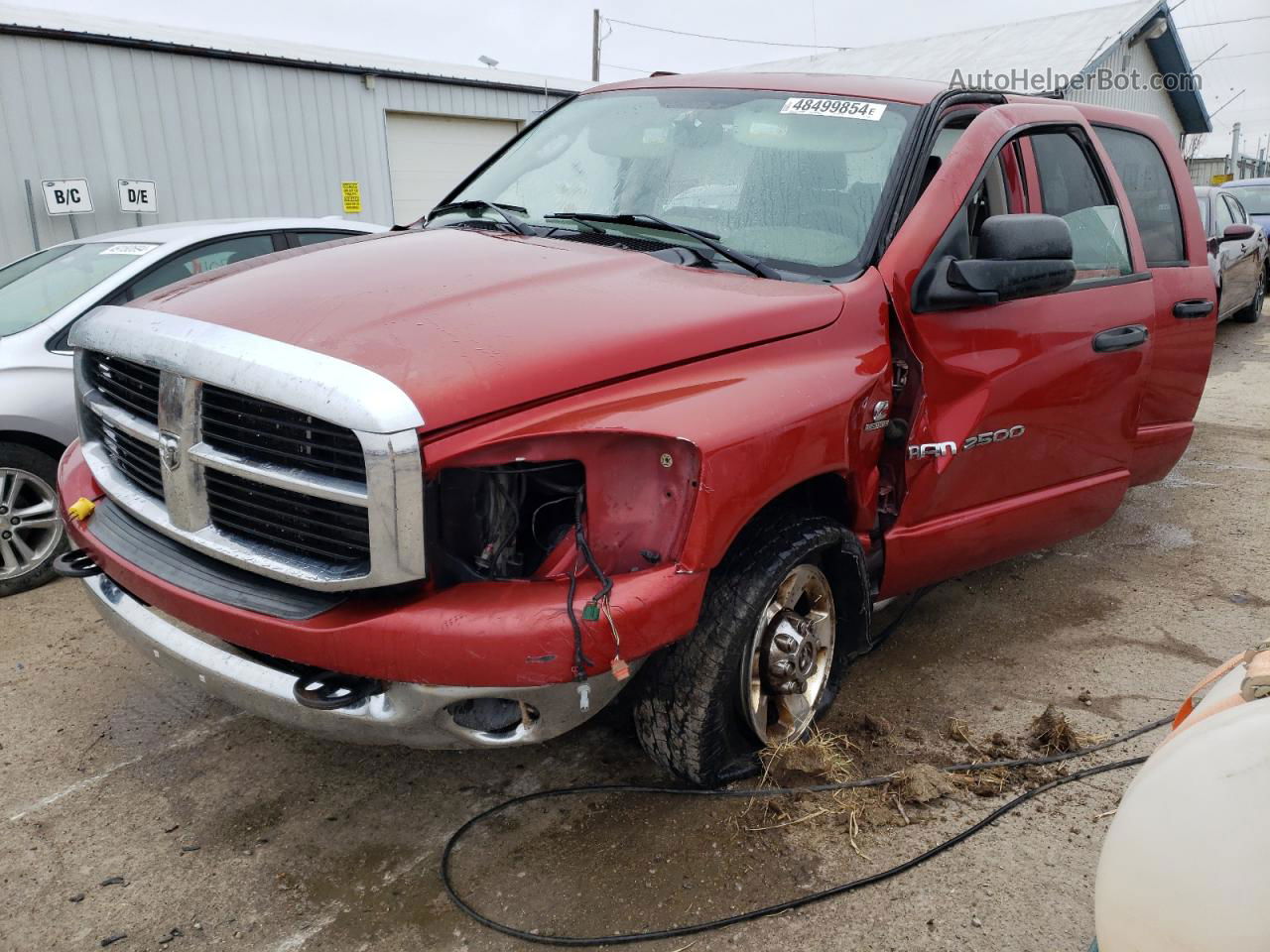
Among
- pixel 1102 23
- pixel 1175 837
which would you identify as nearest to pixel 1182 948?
pixel 1175 837

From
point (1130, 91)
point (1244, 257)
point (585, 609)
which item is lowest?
point (1244, 257)

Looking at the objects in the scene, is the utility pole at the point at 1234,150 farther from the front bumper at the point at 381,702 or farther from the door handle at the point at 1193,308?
the front bumper at the point at 381,702

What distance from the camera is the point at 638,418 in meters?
2.23

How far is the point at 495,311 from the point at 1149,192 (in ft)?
10.6

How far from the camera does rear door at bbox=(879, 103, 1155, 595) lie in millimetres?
3051

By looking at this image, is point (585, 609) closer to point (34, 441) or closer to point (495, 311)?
point (495, 311)

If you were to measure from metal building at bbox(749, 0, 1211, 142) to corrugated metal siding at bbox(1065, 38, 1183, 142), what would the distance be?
0.02 metres

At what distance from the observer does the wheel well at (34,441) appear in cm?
435

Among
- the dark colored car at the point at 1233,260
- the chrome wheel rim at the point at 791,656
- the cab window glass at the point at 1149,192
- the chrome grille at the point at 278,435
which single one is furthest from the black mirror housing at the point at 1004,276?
the dark colored car at the point at 1233,260

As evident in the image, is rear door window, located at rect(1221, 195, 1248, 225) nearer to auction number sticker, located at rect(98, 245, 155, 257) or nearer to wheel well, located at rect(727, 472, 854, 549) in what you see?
wheel well, located at rect(727, 472, 854, 549)

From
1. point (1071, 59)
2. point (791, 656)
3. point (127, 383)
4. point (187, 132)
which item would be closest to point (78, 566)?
point (127, 383)

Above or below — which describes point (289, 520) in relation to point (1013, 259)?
below

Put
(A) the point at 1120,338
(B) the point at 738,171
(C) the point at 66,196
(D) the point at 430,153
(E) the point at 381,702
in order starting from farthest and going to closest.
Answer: (D) the point at 430,153 → (C) the point at 66,196 → (A) the point at 1120,338 → (B) the point at 738,171 → (E) the point at 381,702

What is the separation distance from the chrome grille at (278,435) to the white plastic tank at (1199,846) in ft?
4.97
